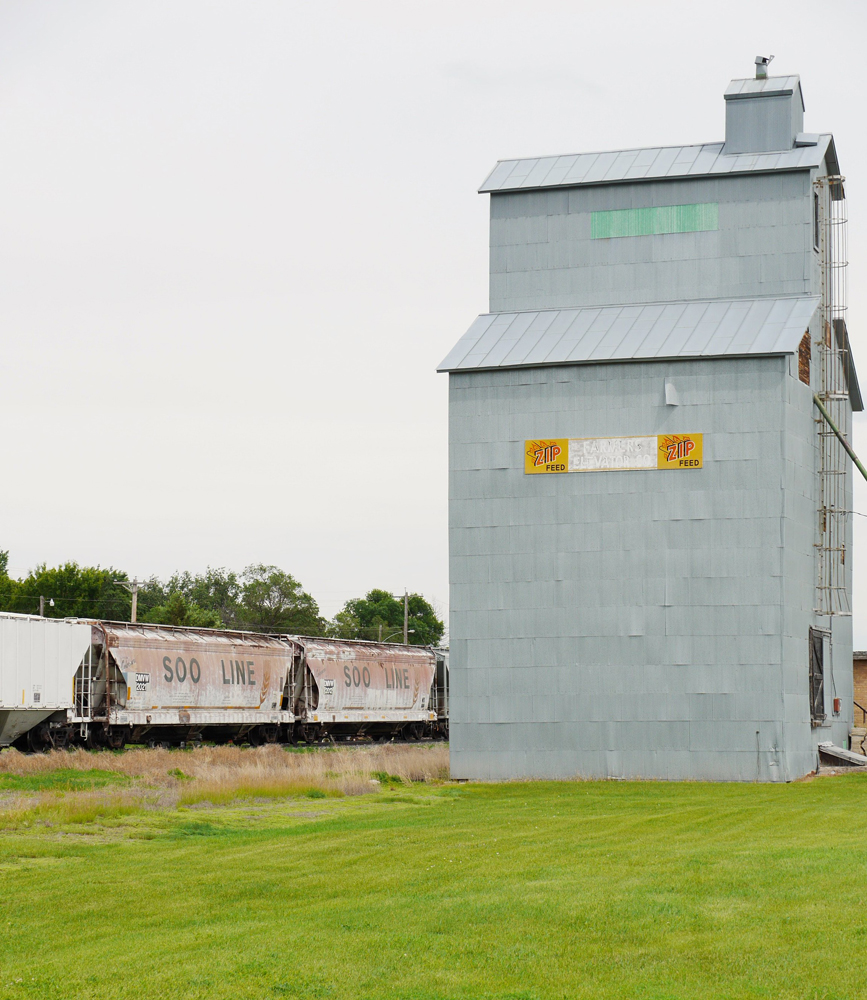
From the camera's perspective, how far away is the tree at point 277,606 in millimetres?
119688

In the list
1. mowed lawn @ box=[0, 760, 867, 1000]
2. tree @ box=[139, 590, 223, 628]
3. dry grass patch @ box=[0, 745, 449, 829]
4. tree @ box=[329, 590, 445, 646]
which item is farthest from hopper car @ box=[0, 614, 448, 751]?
tree @ box=[329, 590, 445, 646]

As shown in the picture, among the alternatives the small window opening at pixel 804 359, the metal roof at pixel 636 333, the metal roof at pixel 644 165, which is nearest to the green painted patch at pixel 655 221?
the metal roof at pixel 644 165

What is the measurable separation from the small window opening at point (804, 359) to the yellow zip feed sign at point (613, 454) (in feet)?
12.7

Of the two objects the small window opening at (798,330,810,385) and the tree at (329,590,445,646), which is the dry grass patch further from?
the tree at (329,590,445,646)

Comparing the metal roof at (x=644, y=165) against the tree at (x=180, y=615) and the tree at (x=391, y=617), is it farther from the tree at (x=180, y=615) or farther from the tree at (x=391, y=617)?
the tree at (x=391, y=617)

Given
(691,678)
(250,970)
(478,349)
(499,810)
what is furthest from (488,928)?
(478,349)

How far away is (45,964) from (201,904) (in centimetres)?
257

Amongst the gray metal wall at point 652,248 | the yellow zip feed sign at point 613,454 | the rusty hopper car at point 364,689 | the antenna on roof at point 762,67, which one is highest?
the antenna on roof at point 762,67

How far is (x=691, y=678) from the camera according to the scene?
2919 cm

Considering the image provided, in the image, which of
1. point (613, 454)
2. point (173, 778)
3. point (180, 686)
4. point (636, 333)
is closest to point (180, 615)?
point (180, 686)

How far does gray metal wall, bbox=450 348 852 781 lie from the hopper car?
42.5 ft

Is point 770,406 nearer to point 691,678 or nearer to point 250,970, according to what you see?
point 691,678

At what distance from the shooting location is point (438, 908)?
1135 centimetres

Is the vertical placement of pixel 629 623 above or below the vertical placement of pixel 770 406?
below
